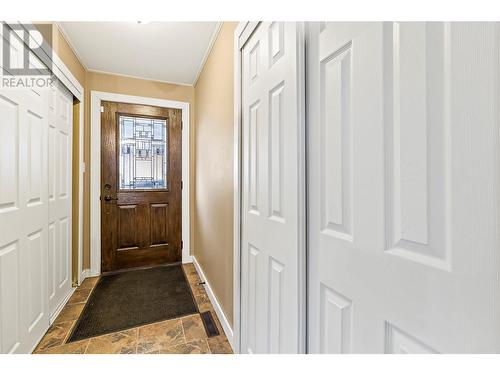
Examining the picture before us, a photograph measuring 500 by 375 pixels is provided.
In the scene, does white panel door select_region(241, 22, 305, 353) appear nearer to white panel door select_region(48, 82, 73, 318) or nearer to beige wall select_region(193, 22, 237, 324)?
beige wall select_region(193, 22, 237, 324)

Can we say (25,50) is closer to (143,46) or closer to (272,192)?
(143,46)

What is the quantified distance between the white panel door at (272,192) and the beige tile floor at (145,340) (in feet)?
1.24

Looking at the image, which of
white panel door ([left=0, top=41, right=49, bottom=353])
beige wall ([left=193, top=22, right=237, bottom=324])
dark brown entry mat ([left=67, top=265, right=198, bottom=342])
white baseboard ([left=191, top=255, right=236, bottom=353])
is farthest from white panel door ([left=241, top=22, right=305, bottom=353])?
white panel door ([left=0, top=41, right=49, bottom=353])

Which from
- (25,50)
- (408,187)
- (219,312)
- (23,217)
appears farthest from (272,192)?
(25,50)

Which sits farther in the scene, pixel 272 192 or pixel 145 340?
pixel 145 340

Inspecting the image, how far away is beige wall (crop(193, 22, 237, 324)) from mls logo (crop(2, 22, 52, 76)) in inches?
50.9

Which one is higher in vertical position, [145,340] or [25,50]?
[25,50]

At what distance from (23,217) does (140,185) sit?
1499mm

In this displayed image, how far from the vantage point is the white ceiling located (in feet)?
6.37

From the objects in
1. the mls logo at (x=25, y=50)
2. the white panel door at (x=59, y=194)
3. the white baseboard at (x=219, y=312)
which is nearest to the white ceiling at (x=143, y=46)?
the mls logo at (x=25, y=50)

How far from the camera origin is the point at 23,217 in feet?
4.73
